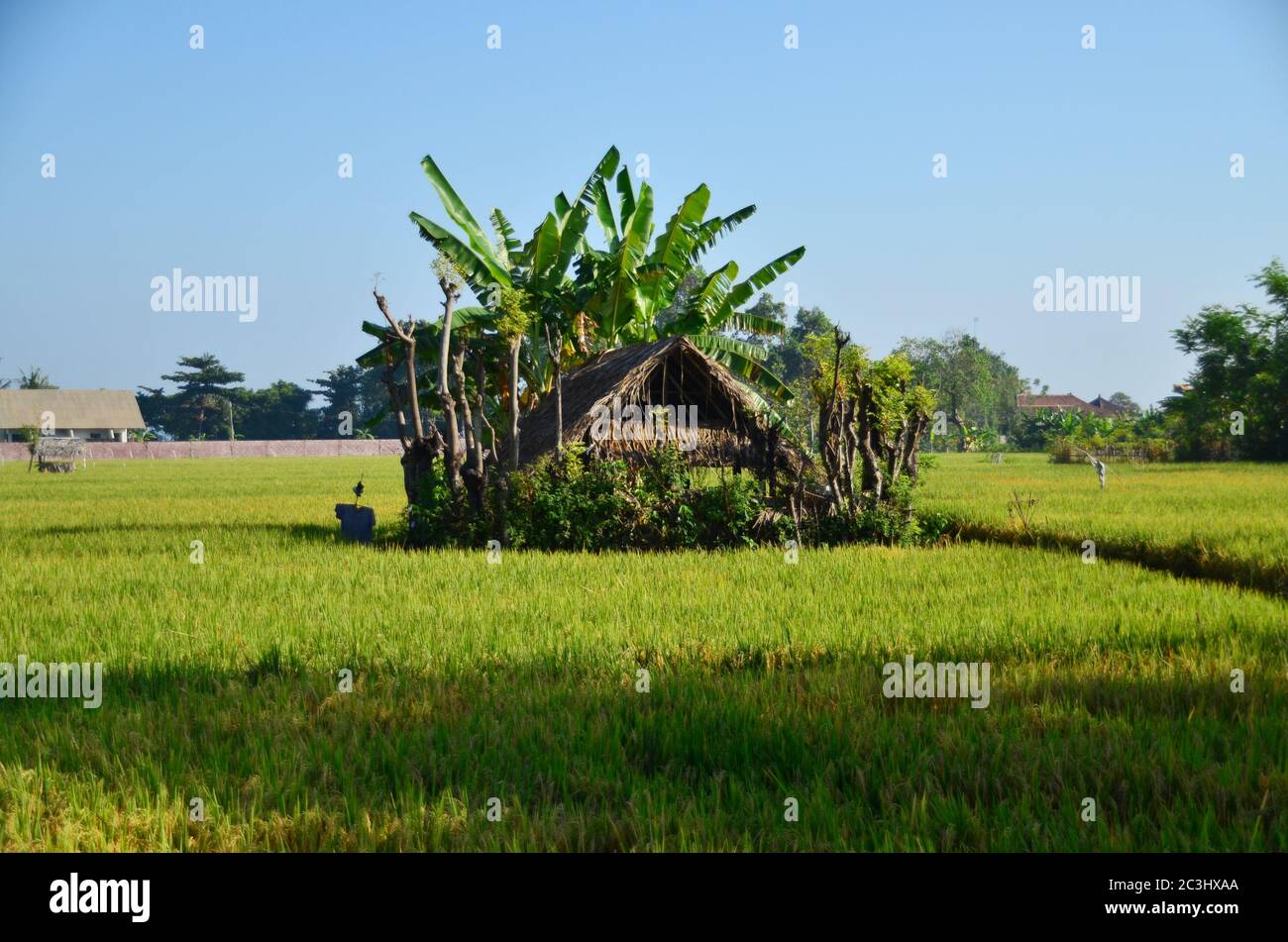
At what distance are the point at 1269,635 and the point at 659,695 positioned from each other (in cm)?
406

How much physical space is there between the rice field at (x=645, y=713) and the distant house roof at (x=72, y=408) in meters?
62.2

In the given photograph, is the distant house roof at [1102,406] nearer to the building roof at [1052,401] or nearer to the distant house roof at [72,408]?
the building roof at [1052,401]

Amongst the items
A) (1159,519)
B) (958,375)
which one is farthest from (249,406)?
(1159,519)

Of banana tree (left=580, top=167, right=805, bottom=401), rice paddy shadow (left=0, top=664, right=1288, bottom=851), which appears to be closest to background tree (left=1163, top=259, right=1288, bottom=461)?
banana tree (left=580, top=167, right=805, bottom=401)

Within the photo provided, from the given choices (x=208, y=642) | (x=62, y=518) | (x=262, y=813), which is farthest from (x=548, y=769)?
(x=62, y=518)

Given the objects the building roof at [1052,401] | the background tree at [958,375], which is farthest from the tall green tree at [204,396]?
the building roof at [1052,401]

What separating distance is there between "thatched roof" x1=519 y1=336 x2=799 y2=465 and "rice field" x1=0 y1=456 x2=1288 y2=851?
324 cm

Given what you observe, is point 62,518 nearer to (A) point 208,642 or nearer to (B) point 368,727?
(A) point 208,642

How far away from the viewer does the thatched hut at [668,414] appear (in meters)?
12.2

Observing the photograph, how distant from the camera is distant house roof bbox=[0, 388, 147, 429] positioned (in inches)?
2461

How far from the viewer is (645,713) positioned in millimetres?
4594

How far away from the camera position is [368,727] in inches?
176

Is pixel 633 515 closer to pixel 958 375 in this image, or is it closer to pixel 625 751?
pixel 625 751
